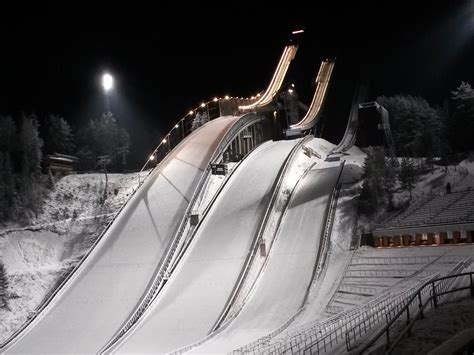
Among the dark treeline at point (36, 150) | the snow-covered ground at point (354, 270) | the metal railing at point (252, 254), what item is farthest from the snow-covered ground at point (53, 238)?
the snow-covered ground at point (354, 270)

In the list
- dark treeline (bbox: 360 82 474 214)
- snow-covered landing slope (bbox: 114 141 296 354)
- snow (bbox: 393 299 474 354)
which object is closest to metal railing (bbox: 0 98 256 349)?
snow-covered landing slope (bbox: 114 141 296 354)

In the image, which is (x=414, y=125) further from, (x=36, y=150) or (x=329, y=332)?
(x=329, y=332)

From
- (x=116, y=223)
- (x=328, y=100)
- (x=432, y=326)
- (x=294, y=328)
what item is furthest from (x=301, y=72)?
(x=432, y=326)

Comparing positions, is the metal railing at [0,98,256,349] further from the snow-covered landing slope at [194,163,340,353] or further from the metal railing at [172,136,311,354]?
→ the snow-covered landing slope at [194,163,340,353]

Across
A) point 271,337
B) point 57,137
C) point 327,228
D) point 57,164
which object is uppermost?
point 57,137

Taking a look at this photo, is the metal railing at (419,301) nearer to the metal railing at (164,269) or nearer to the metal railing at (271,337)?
the metal railing at (271,337)

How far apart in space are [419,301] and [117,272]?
1242 cm

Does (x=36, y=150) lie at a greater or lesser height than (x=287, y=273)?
greater

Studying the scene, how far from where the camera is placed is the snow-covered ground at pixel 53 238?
17266 mm

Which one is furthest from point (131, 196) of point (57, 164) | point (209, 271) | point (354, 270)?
point (354, 270)

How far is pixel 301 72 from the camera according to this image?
138 ft

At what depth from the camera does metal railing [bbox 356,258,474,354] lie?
523 centimetres

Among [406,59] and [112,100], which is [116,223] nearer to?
[112,100]

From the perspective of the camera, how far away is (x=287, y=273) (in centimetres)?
1600
